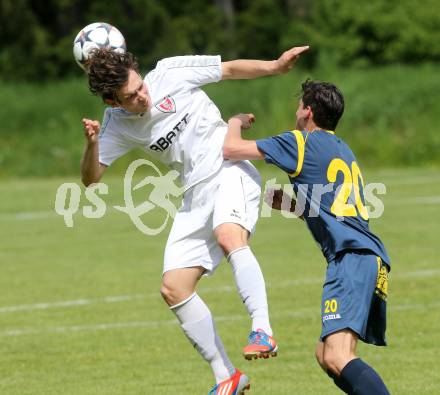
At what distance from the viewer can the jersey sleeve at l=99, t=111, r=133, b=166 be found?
650 centimetres

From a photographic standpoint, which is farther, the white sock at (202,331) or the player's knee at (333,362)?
the white sock at (202,331)

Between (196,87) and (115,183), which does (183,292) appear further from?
(115,183)

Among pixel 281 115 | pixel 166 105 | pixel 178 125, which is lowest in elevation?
pixel 281 115

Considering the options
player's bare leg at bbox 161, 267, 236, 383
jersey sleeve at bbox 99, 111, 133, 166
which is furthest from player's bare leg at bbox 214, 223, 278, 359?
jersey sleeve at bbox 99, 111, 133, 166

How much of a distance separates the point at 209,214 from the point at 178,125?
0.54 metres

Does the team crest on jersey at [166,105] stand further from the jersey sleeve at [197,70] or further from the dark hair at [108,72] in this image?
the dark hair at [108,72]

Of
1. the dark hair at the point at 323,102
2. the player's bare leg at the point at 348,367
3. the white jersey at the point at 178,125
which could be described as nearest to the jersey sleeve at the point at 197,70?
the white jersey at the point at 178,125

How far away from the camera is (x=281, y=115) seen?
25.1m

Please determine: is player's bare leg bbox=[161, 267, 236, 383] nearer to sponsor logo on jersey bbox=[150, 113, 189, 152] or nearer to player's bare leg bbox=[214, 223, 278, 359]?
player's bare leg bbox=[214, 223, 278, 359]

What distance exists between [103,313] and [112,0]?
89.6 feet

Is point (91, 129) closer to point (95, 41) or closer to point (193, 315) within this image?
point (95, 41)

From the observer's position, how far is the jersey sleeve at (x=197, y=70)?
643cm

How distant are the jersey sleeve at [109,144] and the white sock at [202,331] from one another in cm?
96

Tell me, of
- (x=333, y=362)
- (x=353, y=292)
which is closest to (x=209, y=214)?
(x=353, y=292)
